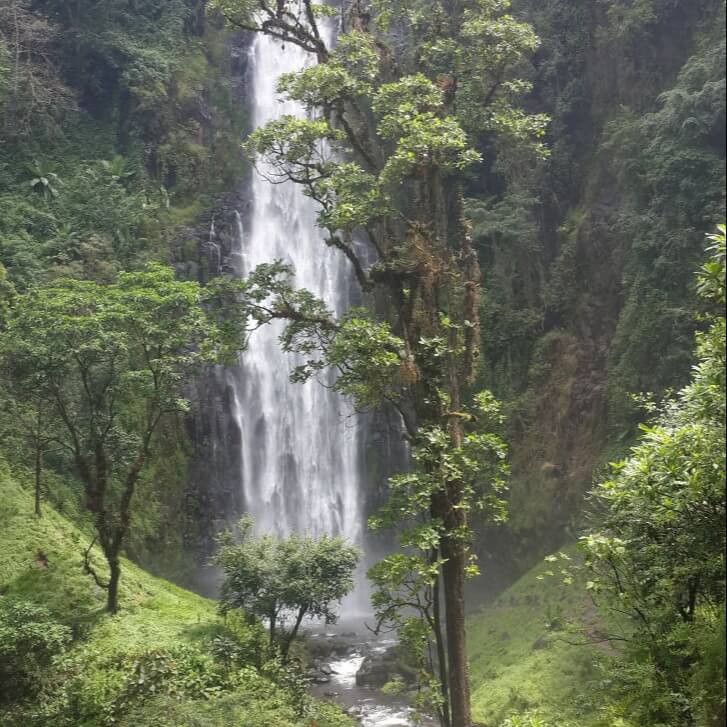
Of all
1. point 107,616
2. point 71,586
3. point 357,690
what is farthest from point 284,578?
point 357,690

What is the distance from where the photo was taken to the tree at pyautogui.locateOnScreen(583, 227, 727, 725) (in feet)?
18.8

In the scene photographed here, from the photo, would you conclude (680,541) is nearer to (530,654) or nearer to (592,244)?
(530,654)

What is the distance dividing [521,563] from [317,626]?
20.9 ft

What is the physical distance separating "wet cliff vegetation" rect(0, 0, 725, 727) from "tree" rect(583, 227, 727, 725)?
0.04 meters

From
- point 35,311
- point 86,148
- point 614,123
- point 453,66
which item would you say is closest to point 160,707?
point 35,311

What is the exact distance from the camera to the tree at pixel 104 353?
12.9 m

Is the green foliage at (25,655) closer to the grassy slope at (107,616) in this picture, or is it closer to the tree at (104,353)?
the grassy slope at (107,616)

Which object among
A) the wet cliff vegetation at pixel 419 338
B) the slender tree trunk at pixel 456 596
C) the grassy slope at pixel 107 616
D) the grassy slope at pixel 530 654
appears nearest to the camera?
the wet cliff vegetation at pixel 419 338

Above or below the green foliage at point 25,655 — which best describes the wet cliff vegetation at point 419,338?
above

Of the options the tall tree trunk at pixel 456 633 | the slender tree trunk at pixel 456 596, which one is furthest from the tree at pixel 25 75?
the tall tree trunk at pixel 456 633

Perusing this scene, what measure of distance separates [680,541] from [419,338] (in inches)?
173

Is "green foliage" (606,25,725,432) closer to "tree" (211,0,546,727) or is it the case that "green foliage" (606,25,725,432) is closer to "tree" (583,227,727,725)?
"tree" (211,0,546,727)

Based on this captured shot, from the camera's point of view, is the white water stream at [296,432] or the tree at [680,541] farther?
the white water stream at [296,432]

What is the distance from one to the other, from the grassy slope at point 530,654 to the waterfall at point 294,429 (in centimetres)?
778
